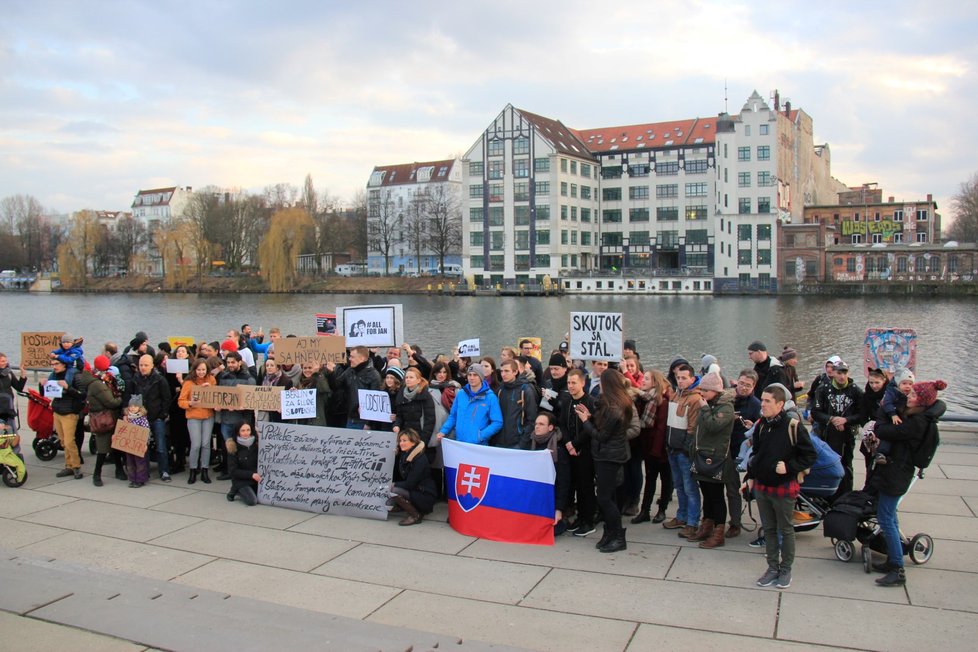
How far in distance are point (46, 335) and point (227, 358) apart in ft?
24.2

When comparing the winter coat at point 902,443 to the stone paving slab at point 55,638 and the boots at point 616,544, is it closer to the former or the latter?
the boots at point 616,544

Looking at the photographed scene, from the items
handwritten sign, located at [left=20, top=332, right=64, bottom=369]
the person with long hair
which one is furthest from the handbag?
the person with long hair

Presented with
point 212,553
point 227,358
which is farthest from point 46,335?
point 212,553

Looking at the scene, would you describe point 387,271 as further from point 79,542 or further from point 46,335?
point 79,542

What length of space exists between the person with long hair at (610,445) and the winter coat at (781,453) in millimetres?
1415

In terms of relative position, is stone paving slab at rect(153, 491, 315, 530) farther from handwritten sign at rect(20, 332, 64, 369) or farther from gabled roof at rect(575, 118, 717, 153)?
gabled roof at rect(575, 118, 717, 153)

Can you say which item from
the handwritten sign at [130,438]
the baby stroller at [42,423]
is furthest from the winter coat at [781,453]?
the baby stroller at [42,423]

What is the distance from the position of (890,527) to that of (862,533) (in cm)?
44

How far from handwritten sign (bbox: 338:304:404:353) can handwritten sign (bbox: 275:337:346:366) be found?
1.89 m

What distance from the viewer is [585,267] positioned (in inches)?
4284

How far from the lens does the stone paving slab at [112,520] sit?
355 inches

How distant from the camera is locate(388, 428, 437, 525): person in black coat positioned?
30.3 ft

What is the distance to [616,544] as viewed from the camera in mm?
8250

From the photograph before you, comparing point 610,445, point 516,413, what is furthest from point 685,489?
point 516,413
